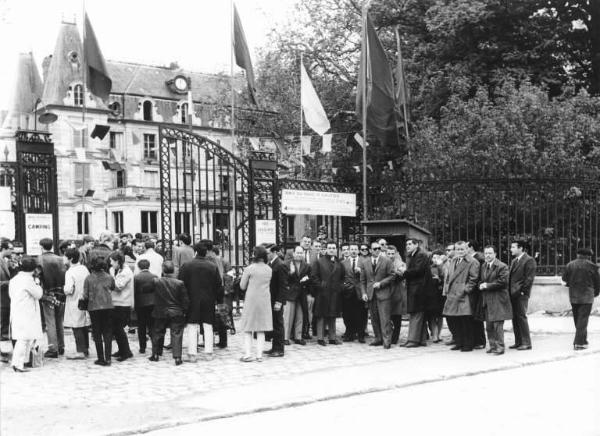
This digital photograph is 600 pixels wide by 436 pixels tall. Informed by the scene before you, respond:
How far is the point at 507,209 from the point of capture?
15.8 m

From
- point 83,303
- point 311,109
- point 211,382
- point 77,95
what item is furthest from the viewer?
point 77,95

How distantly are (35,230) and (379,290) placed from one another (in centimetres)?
621

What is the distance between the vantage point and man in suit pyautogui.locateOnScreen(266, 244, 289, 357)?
11.4 metres

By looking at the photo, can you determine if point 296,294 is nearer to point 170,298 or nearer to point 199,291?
point 199,291

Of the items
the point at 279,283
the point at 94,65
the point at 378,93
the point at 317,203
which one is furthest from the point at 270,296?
the point at 378,93

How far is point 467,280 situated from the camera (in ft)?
38.9

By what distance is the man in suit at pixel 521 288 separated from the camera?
11.6 metres

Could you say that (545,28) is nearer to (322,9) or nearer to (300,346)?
(322,9)

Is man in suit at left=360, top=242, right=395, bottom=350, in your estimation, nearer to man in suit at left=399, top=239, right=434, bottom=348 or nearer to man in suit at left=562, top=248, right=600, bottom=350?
man in suit at left=399, top=239, right=434, bottom=348

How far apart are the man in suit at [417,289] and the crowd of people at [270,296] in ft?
0.06

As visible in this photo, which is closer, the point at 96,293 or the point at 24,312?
the point at 24,312

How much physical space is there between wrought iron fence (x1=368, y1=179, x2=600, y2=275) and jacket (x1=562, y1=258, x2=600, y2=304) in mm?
3787

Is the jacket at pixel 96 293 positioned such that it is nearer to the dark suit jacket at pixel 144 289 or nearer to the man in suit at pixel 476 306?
the dark suit jacket at pixel 144 289

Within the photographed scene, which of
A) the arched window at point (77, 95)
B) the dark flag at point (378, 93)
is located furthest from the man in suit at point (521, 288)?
the arched window at point (77, 95)
